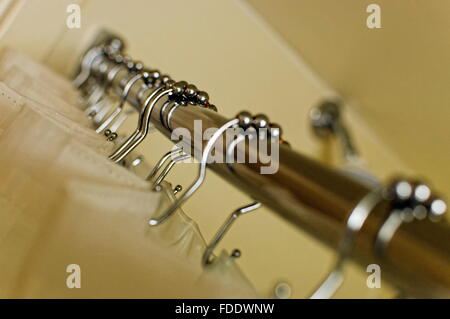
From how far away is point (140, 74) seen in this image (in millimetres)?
689

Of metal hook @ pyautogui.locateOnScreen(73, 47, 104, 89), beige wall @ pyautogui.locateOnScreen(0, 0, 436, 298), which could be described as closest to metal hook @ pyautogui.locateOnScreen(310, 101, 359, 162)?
beige wall @ pyautogui.locateOnScreen(0, 0, 436, 298)

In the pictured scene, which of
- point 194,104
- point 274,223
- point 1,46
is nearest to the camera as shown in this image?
point 194,104

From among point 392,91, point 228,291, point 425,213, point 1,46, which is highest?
point 392,91

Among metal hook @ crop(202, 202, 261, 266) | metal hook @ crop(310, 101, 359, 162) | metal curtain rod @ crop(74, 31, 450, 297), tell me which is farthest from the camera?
metal hook @ crop(310, 101, 359, 162)

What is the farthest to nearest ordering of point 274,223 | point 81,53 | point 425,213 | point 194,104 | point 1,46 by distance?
point 81,53, point 1,46, point 274,223, point 194,104, point 425,213

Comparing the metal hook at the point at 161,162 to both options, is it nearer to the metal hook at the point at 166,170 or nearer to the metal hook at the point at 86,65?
the metal hook at the point at 166,170

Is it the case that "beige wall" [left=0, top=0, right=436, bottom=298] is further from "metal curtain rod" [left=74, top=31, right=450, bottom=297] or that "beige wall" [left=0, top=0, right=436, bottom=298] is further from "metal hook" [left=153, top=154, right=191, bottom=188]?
"metal curtain rod" [left=74, top=31, right=450, bottom=297]

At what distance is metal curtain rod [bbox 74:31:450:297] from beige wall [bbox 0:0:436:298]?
60 cm

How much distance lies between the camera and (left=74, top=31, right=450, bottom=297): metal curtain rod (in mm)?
246

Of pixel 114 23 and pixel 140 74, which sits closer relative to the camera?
pixel 140 74

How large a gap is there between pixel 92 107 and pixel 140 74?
182mm

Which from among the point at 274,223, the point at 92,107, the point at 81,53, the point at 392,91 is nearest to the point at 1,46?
the point at 81,53

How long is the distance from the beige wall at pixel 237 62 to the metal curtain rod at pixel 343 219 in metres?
0.60
